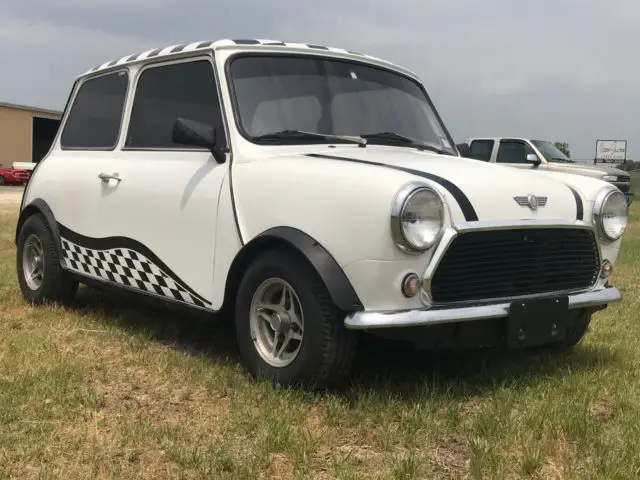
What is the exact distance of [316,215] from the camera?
3311 mm

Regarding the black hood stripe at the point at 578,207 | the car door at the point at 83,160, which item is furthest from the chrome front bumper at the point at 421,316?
the car door at the point at 83,160

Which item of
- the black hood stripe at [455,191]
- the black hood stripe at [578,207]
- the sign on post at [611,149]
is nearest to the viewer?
the black hood stripe at [455,191]

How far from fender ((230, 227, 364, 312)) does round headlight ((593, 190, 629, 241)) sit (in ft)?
4.82

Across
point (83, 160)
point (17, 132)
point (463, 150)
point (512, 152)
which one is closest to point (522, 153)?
point (512, 152)

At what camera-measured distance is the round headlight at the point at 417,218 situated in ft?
10.1

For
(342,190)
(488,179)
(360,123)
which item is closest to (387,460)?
(342,190)

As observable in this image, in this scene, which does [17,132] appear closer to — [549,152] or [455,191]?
[549,152]

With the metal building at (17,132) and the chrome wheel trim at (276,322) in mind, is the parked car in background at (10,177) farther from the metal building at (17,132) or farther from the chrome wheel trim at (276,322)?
the chrome wheel trim at (276,322)

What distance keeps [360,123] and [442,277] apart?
1413 mm

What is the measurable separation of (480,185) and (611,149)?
4620 cm

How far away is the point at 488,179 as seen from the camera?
11.4ft

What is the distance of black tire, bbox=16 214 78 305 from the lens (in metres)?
5.34

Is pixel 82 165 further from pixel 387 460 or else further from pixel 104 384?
pixel 387 460

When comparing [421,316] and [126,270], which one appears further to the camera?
[126,270]
